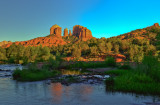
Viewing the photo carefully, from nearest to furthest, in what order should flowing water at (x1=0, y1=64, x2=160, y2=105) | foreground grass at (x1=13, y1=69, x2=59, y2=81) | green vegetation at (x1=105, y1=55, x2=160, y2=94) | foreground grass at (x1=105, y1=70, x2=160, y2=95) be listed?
flowing water at (x1=0, y1=64, x2=160, y2=105) < foreground grass at (x1=105, y1=70, x2=160, y2=95) < green vegetation at (x1=105, y1=55, x2=160, y2=94) < foreground grass at (x1=13, y1=69, x2=59, y2=81)

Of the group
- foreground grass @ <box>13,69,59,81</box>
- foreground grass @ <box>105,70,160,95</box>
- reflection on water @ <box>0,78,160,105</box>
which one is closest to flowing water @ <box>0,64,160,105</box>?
reflection on water @ <box>0,78,160,105</box>

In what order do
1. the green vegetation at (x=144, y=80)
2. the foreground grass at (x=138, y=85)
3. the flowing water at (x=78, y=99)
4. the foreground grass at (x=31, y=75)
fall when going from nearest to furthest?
the flowing water at (x=78, y=99) → the foreground grass at (x=138, y=85) → the green vegetation at (x=144, y=80) → the foreground grass at (x=31, y=75)

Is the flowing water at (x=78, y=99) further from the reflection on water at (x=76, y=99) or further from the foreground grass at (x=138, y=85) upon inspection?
the foreground grass at (x=138, y=85)

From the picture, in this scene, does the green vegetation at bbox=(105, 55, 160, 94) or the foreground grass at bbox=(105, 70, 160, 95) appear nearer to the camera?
the foreground grass at bbox=(105, 70, 160, 95)

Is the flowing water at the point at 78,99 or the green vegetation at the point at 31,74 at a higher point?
the green vegetation at the point at 31,74

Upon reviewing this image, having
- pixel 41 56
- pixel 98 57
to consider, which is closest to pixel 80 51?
pixel 98 57

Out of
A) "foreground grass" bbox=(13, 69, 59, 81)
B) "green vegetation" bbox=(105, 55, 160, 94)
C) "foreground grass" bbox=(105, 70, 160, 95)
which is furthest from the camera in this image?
"foreground grass" bbox=(13, 69, 59, 81)

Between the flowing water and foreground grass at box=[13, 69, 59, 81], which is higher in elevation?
foreground grass at box=[13, 69, 59, 81]

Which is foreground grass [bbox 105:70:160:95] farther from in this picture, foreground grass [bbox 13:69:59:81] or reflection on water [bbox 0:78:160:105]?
foreground grass [bbox 13:69:59:81]

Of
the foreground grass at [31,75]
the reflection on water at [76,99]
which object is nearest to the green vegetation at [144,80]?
the reflection on water at [76,99]

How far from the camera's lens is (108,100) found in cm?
1622

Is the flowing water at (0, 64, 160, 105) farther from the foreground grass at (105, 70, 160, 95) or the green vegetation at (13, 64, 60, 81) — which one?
the green vegetation at (13, 64, 60, 81)

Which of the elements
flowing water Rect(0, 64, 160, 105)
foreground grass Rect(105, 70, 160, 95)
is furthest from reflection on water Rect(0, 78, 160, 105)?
foreground grass Rect(105, 70, 160, 95)

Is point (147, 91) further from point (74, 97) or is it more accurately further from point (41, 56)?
point (41, 56)
